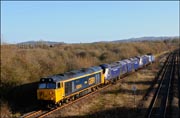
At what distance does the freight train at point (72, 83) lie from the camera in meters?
24.5

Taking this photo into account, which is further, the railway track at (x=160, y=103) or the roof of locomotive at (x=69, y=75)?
the railway track at (x=160, y=103)

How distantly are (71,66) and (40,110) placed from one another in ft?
55.3

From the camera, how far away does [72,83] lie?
27.3 meters

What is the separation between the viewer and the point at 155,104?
2962cm

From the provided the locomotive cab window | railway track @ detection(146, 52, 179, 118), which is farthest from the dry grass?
the locomotive cab window

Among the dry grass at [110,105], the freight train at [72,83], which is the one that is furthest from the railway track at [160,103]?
the freight train at [72,83]

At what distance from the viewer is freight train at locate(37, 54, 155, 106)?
24469 mm

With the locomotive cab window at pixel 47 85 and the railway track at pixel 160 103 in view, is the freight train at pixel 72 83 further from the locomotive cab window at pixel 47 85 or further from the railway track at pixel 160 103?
the railway track at pixel 160 103

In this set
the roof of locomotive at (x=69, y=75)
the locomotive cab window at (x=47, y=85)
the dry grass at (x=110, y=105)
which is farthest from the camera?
the roof of locomotive at (x=69, y=75)

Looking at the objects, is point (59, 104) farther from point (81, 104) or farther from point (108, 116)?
point (108, 116)

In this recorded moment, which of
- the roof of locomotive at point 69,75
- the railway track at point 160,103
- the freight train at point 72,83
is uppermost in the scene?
the roof of locomotive at point 69,75

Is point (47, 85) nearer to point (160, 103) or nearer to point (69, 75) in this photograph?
point (69, 75)

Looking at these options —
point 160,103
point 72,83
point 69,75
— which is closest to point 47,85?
point 69,75

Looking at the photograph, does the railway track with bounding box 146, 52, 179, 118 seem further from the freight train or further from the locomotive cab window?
the locomotive cab window
